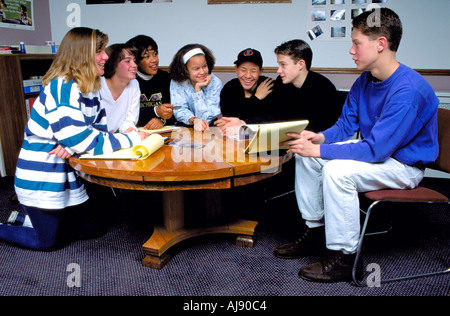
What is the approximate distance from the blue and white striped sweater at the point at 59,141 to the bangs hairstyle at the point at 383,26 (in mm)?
1216

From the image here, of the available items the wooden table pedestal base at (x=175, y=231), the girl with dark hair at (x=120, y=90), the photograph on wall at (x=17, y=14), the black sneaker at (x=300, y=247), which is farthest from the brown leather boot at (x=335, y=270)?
the photograph on wall at (x=17, y=14)

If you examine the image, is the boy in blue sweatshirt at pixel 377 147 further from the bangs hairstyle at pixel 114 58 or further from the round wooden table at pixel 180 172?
the bangs hairstyle at pixel 114 58

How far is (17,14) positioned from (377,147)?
3351mm

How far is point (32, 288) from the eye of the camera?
1.73 meters

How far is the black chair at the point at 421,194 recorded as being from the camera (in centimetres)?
165

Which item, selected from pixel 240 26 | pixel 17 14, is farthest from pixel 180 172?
pixel 17 14

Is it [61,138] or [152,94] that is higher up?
[152,94]

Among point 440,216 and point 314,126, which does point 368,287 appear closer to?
point 314,126

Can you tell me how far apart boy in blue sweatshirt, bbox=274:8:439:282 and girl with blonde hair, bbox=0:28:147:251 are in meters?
1.00

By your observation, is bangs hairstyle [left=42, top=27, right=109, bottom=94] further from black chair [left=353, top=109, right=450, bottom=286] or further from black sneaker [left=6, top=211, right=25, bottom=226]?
black chair [left=353, top=109, right=450, bottom=286]

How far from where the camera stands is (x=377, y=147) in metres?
1.64

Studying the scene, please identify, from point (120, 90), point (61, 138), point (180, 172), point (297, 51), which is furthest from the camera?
point (120, 90)

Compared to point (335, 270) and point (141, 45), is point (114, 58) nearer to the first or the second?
point (141, 45)

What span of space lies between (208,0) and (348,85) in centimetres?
152
